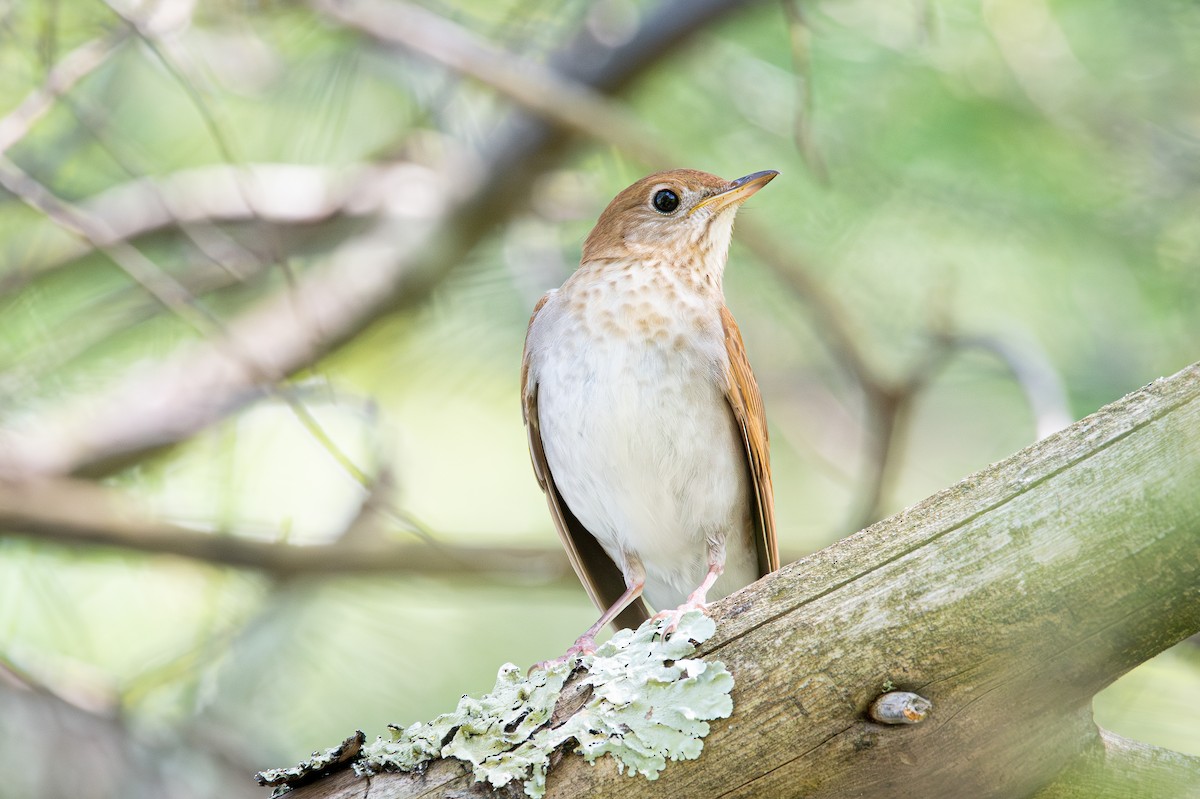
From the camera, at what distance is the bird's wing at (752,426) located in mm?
3223

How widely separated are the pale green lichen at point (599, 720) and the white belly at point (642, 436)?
2.95 ft

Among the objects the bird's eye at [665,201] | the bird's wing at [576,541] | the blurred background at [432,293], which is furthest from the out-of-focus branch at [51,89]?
the bird's eye at [665,201]

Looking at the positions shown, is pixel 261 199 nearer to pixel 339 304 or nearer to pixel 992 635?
pixel 339 304

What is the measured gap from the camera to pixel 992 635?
1.96 metres

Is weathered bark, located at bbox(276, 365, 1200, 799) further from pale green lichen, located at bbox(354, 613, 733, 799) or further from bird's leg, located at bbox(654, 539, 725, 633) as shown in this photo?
bird's leg, located at bbox(654, 539, 725, 633)

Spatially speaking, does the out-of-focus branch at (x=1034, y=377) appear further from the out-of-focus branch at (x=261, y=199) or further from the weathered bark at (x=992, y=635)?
the out-of-focus branch at (x=261, y=199)

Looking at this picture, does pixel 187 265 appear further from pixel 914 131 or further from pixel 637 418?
pixel 914 131

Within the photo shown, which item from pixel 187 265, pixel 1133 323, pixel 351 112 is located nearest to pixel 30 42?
pixel 187 265

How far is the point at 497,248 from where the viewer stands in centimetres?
490

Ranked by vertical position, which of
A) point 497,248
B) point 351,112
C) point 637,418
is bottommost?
point 637,418

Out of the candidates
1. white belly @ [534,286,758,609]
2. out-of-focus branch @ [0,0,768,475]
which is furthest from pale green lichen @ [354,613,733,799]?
out-of-focus branch @ [0,0,768,475]

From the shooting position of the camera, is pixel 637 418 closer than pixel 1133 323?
Yes

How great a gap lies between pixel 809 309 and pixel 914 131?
0.68 m

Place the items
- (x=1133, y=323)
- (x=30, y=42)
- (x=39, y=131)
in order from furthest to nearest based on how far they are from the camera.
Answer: (x=39, y=131) → (x=30, y=42) → (x=1133, y=323)
